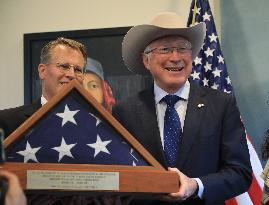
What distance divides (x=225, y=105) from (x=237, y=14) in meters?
1.88

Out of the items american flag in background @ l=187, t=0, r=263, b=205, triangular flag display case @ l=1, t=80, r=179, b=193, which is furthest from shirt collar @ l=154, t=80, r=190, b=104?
american flag in background @ l=187, t=0, r=263, b=205

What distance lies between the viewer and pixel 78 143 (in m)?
1.31

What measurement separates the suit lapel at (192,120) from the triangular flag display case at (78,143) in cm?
34

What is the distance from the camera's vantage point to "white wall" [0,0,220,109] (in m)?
3.60

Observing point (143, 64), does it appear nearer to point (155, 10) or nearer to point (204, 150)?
point (204, 150)

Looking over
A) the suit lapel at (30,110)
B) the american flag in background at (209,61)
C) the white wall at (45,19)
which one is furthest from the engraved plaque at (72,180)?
the white wall at (45,19)

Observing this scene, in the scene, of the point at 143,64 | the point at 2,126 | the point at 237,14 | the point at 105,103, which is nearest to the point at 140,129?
the point at 143,64

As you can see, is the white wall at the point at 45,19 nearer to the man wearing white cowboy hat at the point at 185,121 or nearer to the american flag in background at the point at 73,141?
the man wearing white cowboy hat at the point at 185,121

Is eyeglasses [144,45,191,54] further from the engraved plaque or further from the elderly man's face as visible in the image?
the engraved plaque

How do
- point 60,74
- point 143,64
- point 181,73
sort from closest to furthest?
point 181,73, point 143,64, point 60,74

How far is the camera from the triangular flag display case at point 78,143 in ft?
4.18

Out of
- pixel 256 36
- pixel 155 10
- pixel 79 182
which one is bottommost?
pixel 79 182

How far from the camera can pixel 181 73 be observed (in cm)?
182

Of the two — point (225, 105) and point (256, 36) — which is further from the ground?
point (256, 36)
